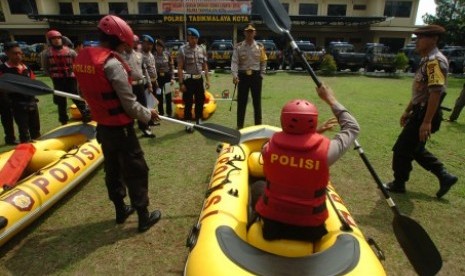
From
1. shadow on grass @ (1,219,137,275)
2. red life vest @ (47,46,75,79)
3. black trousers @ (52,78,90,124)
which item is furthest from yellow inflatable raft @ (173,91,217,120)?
→ shadow on grass @ (1,219,137,275)

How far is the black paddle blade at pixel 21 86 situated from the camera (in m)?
3.77

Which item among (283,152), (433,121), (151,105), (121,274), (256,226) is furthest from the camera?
(151,105)

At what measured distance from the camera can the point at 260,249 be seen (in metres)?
2.25

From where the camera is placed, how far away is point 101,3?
3025cm

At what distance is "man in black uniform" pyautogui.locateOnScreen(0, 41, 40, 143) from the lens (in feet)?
16.8

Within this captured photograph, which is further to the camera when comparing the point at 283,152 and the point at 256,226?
the point at 256,226

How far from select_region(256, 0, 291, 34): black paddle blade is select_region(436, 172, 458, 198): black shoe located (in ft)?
8.69

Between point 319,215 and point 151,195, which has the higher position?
point 319,215

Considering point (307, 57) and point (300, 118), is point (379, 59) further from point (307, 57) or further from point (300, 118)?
point (300, 118)

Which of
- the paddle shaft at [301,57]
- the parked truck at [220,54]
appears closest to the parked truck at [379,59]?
the parked truck at [220,54]

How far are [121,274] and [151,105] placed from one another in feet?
11.1

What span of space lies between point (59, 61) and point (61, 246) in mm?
4130

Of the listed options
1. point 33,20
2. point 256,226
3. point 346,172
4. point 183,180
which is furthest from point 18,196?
point 33,20

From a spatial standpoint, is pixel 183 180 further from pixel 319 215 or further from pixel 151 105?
pixel 319 215
